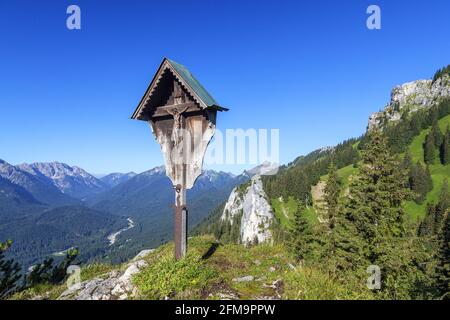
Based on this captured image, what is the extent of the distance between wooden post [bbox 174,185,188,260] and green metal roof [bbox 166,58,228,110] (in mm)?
3343

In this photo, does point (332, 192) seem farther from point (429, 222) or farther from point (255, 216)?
point (255, 216)

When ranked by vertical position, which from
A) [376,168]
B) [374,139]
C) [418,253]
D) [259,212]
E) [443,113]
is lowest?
[259,212]

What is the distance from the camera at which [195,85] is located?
12.8 metres

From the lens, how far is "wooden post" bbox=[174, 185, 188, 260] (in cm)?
1252

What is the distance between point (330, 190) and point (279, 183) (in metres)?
152

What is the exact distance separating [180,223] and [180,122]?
3838 millimetres

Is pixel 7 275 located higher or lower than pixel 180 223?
lower

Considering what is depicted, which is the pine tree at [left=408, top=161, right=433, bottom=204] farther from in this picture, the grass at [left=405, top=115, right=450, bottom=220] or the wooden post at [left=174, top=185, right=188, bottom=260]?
the wooden post at [left=174, top=185, right=188, bottom=260]

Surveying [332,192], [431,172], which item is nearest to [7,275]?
[332,192]

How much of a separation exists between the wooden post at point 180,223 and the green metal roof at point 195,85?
3343mm
